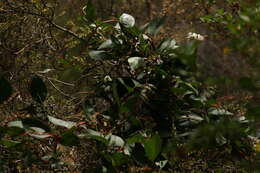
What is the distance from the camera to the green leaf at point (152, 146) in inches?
54.5

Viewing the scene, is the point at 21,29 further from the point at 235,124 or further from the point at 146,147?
the point at 235,124

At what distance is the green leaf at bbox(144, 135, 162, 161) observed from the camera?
1.38 meters

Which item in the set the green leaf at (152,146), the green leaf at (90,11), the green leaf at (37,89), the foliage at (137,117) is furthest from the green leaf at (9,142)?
the green leaf at (90,11)

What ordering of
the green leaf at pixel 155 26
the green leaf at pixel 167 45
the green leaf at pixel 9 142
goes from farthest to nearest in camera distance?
the green leaf at pixel 155 26
the green leaf at pixel 167 45
the green leaf at pixel 9 142

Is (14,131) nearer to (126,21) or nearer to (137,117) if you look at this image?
(137,117)

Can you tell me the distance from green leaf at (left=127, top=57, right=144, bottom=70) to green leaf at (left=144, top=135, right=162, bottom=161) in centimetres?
34

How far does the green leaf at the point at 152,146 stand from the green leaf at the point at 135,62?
1.13ft

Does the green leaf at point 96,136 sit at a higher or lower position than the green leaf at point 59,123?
lower

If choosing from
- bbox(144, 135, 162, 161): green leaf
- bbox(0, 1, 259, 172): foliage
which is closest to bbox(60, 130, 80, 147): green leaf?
bbox(0, 1, 259, 172): foliage

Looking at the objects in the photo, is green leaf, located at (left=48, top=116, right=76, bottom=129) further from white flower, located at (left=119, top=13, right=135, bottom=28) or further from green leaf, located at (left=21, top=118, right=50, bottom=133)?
white flower, located at (left=119, top=13, right=135, bottom=28)

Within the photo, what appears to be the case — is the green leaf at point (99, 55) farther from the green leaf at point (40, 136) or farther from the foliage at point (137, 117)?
the green leaf at point (40, 136)

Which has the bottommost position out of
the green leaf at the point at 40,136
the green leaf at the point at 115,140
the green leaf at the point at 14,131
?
the green leaf at the point at 115,140

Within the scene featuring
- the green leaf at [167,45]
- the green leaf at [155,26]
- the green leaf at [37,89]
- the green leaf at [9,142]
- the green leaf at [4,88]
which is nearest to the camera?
the green leaf at [9,142]

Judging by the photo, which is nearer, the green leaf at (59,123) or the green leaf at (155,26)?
the green leaf at (59,123)
